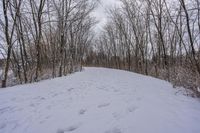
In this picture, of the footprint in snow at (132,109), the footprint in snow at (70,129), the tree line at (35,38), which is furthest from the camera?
the tree line at (35,38)

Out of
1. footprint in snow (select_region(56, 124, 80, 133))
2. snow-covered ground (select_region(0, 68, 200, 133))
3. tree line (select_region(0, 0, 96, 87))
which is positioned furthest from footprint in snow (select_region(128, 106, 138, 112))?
tree line (select_region(0, 0, 96, 87))

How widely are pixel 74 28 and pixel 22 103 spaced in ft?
65.4

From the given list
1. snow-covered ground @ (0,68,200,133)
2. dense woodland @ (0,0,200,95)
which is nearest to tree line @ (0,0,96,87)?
dense woodland @ (0,0,200,95)

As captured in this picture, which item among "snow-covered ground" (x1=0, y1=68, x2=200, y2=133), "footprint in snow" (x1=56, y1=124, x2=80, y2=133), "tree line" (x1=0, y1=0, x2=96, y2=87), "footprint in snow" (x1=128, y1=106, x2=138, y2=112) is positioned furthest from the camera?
"tree line" (x1=0, y1=0, x2=96, y2=87)

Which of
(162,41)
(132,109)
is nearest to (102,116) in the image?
(132,109)

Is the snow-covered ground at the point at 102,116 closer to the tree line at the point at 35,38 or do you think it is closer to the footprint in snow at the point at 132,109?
the footprint in snow at the point at 132,109

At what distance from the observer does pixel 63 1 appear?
18359 millimetres

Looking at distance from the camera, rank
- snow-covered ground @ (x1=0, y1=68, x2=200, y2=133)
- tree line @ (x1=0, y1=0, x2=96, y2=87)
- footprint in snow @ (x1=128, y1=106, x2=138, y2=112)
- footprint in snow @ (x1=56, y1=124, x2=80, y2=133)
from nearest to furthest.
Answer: snow-covered ground @ (x1=0, y1=68, x2=200, y2=133), footprint in snow @ (x1=56, y1=124, x2=80, y2=133), footprint in snow @ (x1=128, y1=106, x2=138, y2=112), tree line @ (x1=0, y1=0, x2=96, y2=87)

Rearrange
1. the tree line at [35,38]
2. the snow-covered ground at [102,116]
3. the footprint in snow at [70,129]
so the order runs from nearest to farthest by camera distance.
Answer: the snow-covered ground at [102,116] < the footprint in snow at [70,129] < the tree line at [35,38]

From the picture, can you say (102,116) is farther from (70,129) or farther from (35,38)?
(35,38)

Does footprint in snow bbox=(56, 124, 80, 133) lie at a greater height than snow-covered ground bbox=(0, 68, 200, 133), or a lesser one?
lesser

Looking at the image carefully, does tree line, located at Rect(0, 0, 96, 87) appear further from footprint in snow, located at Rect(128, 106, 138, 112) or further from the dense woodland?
footprint in snow, located at Rect(128, 106, 138, 112)

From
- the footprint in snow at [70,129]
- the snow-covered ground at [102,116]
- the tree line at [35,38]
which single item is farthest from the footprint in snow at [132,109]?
the tree line at [35,38]

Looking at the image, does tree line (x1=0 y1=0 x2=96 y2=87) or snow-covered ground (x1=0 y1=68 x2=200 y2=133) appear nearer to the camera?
snow-covered ground (x1=0 y1=68 x2=200 y2=133)
